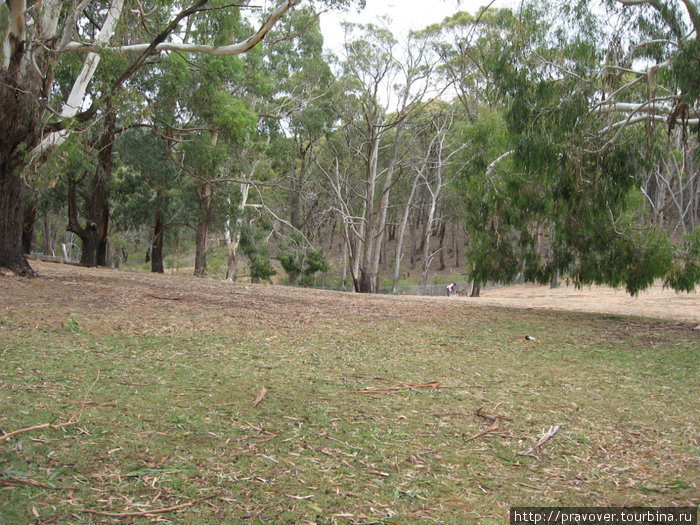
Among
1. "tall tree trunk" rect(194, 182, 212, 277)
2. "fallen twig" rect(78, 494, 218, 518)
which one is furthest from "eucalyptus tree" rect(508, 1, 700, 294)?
"tall tree trunk" rect(194, 182, 212, 277)

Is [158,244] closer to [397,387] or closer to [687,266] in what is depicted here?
[687,266]

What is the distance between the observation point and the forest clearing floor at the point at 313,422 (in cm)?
239

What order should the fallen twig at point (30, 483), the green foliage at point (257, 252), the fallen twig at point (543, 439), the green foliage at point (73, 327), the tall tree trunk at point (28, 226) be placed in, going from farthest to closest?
the green foliage at point (257, 252) → the tall tree trunk at point (28, 226) → the green foliage at point (73, 327) → the fallen twig at point (543, 439) → the fallen twig at point (30, 483)

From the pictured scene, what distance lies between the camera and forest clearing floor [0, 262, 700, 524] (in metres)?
2.39

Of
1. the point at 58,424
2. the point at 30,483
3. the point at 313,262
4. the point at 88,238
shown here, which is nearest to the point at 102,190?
the point at 88,238

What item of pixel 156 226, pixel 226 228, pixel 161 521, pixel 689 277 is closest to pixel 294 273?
pixel 226 228

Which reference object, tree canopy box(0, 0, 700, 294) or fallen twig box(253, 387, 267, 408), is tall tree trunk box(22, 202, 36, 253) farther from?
fallen twig box(253, 387, 267, 408)

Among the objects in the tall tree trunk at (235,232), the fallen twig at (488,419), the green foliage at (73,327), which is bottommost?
the fallen twig at (488,419)

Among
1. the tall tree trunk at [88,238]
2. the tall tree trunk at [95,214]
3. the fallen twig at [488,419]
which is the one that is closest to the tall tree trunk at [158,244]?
the tall tree trunk at [95,214]

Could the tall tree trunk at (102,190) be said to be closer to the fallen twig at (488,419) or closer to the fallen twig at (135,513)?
the fallen twig at (488,419)

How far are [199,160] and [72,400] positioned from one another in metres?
13.2

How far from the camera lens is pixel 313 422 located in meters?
3.29

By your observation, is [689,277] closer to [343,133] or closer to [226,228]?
[226,228]

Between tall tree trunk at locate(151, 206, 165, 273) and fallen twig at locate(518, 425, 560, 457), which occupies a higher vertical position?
tall tree trunk at locate(151, 206, 165, 273)
